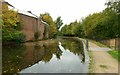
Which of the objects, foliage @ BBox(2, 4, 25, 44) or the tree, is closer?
foliage @ BBox(2, 4, 25, 44)

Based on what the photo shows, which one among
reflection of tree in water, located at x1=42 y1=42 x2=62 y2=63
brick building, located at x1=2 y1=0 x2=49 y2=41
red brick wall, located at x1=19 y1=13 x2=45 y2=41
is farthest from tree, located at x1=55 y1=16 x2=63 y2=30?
reflection of tree in water, located at x1=42 y1=42 x2=62 y2=63

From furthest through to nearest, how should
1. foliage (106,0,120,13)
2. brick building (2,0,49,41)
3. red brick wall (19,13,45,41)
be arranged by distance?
red brick wall (19,13,45,41) → brick building (2,0,49,41) → foliage (106,0,120,13)

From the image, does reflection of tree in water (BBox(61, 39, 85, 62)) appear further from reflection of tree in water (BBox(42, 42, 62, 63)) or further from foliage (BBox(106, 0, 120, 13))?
foliage (BBox(106, 0, 120, 13))

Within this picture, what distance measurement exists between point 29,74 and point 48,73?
101 centimetres

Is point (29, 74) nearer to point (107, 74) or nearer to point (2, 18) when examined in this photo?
point (107, 74)

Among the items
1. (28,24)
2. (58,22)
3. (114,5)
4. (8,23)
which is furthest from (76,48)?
(58,22)

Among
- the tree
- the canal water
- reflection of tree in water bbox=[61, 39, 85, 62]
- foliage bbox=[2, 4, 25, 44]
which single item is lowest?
the canal water

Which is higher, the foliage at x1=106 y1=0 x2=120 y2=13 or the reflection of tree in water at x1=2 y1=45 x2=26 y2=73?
the foliage at x1=106 y1=0 x2=120 y2=13

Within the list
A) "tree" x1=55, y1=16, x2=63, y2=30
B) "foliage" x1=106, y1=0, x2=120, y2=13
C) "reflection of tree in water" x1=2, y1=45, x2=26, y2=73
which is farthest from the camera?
"tree" x1=55, y1=16, x2=63, y2=30

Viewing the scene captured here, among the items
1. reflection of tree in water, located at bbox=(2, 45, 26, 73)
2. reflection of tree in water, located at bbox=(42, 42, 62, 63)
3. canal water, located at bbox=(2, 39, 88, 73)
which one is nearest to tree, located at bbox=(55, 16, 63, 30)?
reflection of tree in water, located at bbox=(42, 42, 62, 63)

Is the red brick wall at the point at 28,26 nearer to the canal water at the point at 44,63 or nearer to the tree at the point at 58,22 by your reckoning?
the canal water at the point at 44,63

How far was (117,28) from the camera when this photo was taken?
15.7 m

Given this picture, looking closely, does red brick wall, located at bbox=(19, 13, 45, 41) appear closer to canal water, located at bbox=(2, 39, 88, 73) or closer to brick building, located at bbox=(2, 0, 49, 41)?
brick building, located at bbox=(2, 0, 49, 41)

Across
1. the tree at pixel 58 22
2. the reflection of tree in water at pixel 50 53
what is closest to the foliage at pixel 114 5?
the reflection of tree in water at pixel 50 53
